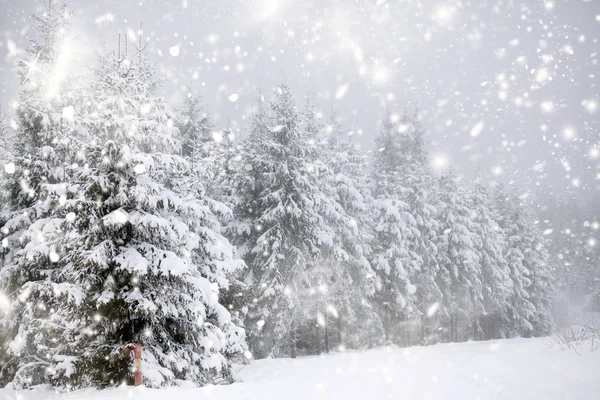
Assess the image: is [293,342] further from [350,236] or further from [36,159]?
[36,159]

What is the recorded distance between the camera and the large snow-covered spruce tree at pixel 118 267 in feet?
30.7

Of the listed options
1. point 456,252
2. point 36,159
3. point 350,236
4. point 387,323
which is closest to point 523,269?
point 456,252

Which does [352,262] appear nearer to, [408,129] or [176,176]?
[408,129]

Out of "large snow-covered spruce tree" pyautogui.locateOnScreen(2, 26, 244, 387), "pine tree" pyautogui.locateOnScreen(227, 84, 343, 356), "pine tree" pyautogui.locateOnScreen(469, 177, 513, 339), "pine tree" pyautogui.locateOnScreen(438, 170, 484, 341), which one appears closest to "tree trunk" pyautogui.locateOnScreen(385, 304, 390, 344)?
"pine tree" pyautogui.locateOnScreen(438, 170, 484, 341)

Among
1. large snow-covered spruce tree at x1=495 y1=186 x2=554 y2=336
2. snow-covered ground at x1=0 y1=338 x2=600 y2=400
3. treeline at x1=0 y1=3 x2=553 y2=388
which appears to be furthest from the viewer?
large snow-covered spruce tree at x1=495 y1=186 x2=554 y2=336

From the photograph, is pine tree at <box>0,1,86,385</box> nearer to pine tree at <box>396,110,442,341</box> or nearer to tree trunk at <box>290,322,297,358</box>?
tree trunk at <box>290,322,297,358</box>

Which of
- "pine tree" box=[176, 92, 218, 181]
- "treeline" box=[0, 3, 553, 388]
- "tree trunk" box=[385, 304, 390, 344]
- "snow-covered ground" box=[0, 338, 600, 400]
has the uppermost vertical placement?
"pine tree" box=[176, 92, 218, 181]

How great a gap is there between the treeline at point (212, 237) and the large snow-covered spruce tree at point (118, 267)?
5 cm

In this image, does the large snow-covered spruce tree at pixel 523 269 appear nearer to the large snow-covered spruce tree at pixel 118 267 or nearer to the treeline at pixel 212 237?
the treeline at pixel 212 237

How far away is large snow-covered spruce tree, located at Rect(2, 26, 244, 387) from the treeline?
51mm

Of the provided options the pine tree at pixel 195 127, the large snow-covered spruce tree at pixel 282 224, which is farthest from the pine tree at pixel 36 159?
the large snow-covered spruce tree at pixel 282 224

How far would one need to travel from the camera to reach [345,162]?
2456 cm

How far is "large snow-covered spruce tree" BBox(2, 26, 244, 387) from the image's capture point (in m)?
9.37

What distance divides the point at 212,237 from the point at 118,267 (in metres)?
3.95
